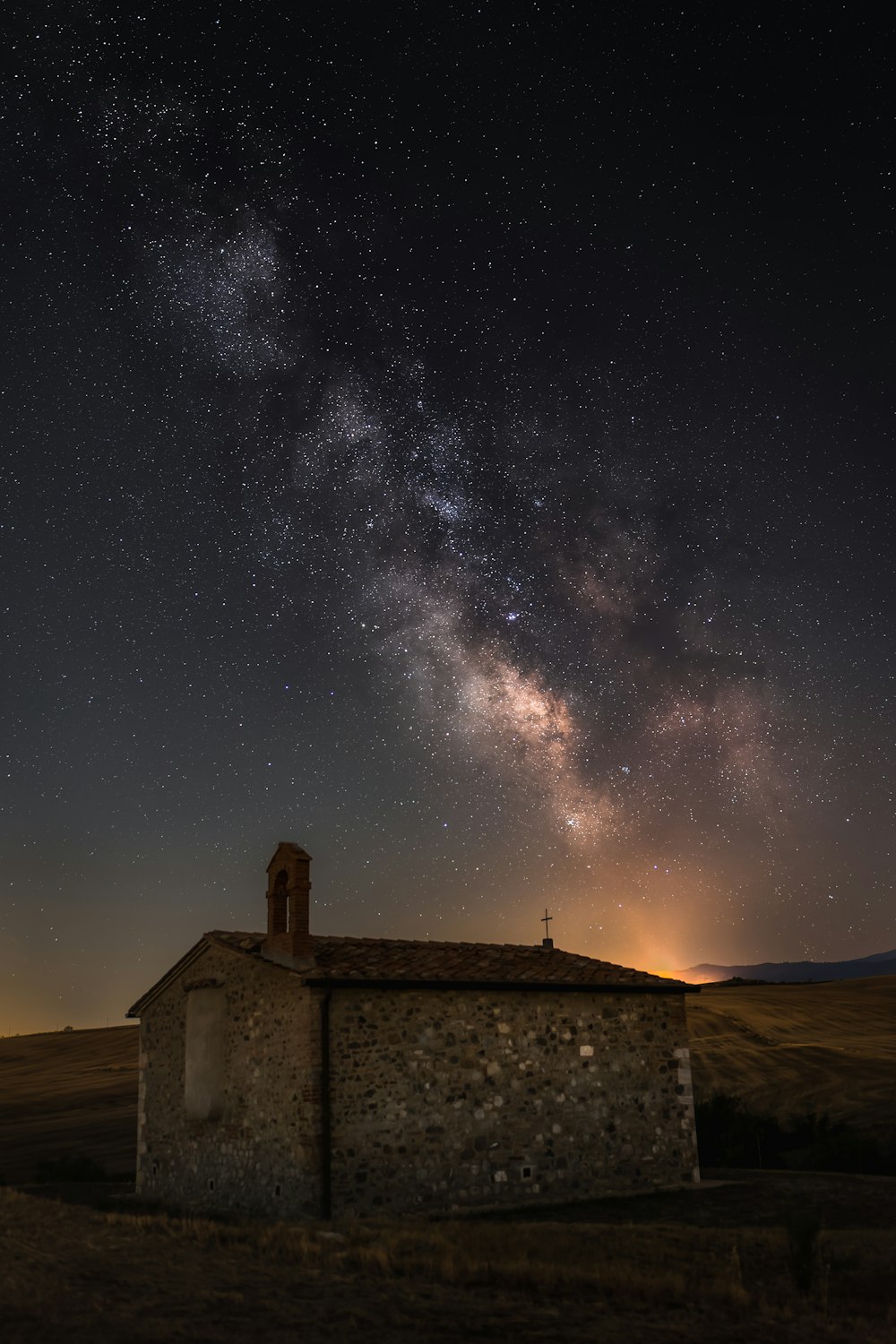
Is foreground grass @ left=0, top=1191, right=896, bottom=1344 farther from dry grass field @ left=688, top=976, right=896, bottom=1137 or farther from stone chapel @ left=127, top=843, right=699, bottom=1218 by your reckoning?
dry grass field @ left=688, top=976, right=896, bottom=1137

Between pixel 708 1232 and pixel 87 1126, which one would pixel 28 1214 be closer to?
pixel 708 1232

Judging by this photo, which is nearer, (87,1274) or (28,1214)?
(87,1274)

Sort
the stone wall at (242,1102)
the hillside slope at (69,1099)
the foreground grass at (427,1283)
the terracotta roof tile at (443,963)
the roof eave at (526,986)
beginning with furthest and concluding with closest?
the hillside slope at (69,1099) < the terracotta roof tile at (443,963) < the roof eave at (526,986) < the stone wall at (242,1102) < the foreground grass at (427,1283)

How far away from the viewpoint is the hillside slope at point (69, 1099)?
3203cm

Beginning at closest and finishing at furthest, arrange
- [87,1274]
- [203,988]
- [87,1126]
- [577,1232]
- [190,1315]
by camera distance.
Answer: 1. [190,1315]
2. [87,1274]
3. [577,1232]
4. [203,988]
5. [87,1126]

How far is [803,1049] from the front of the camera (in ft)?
137

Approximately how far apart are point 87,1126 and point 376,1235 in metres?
28.9

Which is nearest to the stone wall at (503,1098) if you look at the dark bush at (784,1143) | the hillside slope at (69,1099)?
the dark bush at (784,1143)

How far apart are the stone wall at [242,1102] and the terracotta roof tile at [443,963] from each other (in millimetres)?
581

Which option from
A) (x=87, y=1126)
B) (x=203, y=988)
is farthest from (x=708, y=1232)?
(x=87, y=1126)

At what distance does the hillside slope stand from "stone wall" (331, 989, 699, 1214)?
14.5m

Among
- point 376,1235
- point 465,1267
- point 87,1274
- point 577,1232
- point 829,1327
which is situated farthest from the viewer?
point 577,1232

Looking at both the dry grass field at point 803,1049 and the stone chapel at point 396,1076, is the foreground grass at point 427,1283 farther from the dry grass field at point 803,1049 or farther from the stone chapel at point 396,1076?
the dry grass field at point 803,1049

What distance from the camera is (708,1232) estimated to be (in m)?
13.4
